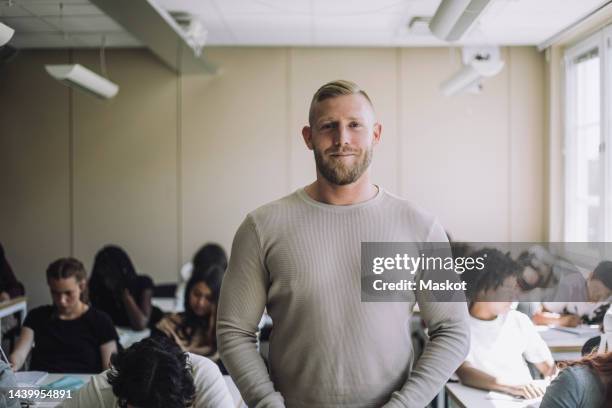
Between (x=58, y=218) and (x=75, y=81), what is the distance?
1995 millimetres

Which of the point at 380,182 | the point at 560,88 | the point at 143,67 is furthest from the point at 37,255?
the point at 560,88

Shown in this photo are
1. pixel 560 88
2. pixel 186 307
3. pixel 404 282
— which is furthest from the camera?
pixel 560 88

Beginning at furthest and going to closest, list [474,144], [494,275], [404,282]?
1. [474,144]
2. [494,275]
3. [404,282]

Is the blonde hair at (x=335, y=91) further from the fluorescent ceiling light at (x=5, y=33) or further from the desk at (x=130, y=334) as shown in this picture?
the desk at (x=130, y=334)

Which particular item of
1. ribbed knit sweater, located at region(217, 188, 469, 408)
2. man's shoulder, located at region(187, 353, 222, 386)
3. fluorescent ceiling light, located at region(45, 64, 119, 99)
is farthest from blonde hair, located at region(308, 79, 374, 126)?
fluorescent ceiling light, located at region(45, 64, 119, 99)

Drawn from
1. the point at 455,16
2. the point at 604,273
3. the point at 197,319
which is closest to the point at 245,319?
the point at 604,273

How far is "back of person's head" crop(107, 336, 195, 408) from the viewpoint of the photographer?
173cm

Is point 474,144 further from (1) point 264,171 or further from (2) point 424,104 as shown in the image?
(1) point 264,171

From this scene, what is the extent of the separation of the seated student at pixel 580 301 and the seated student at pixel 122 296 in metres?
2.72

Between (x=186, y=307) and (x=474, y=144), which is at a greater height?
(x=474, y=144)

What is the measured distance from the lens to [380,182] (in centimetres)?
526

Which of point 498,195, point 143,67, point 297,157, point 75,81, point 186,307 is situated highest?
point 143,67

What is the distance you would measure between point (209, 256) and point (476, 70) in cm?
264

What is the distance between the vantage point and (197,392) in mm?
1940
